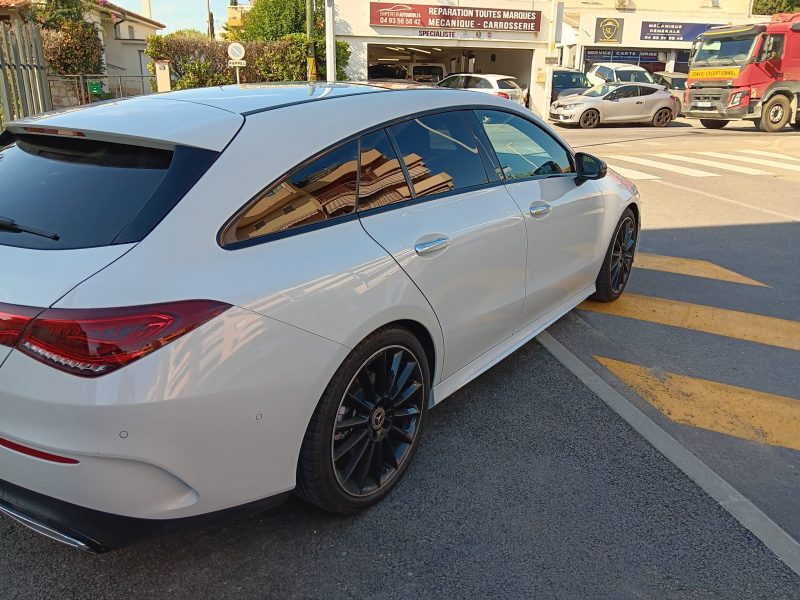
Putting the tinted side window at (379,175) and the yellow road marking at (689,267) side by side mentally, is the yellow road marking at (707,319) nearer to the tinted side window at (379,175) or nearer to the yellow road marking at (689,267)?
the yellow road marking at (689,267)

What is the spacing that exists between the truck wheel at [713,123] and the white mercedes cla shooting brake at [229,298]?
22.2m

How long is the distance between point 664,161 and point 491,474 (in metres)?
12.2

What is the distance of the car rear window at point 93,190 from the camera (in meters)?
2.13

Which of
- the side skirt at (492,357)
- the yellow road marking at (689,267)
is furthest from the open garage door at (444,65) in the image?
the side skirt at (492,357)

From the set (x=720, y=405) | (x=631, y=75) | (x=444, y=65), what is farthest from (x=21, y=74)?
(x=444, y=65)

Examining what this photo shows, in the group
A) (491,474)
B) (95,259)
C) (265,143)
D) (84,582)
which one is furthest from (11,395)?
(491,474)

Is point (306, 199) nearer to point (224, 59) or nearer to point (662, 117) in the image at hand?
point (662, 117)

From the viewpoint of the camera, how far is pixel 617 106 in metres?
21.5

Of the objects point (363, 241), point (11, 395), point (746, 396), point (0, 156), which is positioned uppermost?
point (0, 156)

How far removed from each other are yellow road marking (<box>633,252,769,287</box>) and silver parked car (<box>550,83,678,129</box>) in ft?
50.6

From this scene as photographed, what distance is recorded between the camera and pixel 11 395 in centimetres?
197

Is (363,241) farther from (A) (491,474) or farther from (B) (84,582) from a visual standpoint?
(B) (84,582)

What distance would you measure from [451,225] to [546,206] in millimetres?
1023

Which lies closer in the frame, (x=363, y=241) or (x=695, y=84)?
(x=363, y=241)
